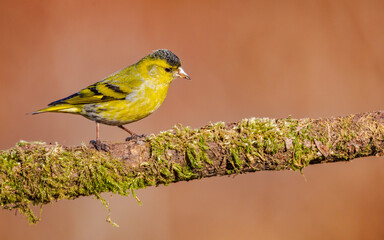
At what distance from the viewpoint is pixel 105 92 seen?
3.77m

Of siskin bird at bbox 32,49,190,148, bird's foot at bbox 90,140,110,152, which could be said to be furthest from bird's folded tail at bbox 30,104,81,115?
bird's foot at bbox 90,140,110,152

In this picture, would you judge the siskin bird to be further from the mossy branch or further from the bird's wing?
the mossy branch

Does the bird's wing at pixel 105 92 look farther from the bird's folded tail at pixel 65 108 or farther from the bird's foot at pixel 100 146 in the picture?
the bird's foot at pixel 100 146

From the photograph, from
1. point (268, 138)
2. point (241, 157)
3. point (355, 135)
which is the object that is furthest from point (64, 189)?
point (355, 135)

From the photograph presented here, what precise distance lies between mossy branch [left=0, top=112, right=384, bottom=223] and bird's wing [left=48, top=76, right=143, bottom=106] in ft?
3.03

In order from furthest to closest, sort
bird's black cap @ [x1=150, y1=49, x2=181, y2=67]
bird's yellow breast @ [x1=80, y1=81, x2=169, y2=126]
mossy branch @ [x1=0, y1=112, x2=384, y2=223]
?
bird's black cap @ [x1=150, y1=49, x2=181, y2=67] → bird's yellow breast @ [x1=80, y1=81, x2=169, y2=126] → mossy branch @ [x1=0, y1=112, x2=384, y2=223]

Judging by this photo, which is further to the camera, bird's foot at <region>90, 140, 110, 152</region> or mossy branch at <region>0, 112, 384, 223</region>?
bird's foot at <region>90, 140, 110, 152</region>

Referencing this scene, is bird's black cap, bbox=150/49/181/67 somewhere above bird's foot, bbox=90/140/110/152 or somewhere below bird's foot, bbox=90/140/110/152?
above

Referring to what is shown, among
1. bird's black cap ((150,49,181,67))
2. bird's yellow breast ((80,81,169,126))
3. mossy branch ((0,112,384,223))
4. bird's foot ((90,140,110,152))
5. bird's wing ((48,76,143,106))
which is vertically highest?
bird's black cap ((150,49,181,67))

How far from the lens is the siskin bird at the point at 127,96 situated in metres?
3.59

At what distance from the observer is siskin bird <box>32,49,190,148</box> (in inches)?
141

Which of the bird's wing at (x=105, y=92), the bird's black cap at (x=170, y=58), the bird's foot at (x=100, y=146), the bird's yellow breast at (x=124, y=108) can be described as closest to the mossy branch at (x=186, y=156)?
the bird's foot at (x=100, y=146)

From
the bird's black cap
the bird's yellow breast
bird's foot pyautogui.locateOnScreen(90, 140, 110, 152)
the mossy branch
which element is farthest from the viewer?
the bird's black cap

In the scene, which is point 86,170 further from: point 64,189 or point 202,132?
point 202,132
